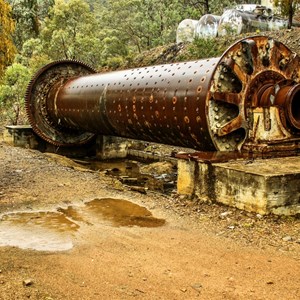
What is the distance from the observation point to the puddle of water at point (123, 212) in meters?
6.11

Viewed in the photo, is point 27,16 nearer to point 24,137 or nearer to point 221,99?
point 24,137

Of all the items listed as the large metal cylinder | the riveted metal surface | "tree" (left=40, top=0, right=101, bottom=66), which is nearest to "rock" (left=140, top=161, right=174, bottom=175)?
the riveted metal surface

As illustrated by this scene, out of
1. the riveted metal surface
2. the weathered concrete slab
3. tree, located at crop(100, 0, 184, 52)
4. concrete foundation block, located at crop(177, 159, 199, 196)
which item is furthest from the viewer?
tree, located at crop(100, 0, 184, 52)

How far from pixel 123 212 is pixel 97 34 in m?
26.8

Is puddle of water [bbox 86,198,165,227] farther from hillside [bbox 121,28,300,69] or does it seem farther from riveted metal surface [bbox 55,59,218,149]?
hillside [bbox 121,28,300,69]

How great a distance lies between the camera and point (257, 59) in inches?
296

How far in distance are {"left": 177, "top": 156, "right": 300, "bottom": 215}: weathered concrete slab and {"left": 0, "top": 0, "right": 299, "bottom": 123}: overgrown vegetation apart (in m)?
14.8

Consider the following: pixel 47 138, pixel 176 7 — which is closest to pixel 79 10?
pixel 176 7

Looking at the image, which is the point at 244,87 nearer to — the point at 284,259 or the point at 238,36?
the point at 284,259

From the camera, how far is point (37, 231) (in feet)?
18.3

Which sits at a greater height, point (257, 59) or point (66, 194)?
point (257, 59)

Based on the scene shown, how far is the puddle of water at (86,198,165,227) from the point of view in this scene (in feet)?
20.0

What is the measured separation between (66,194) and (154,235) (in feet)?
9.13

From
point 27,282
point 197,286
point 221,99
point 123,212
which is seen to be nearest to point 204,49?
point 221,99
